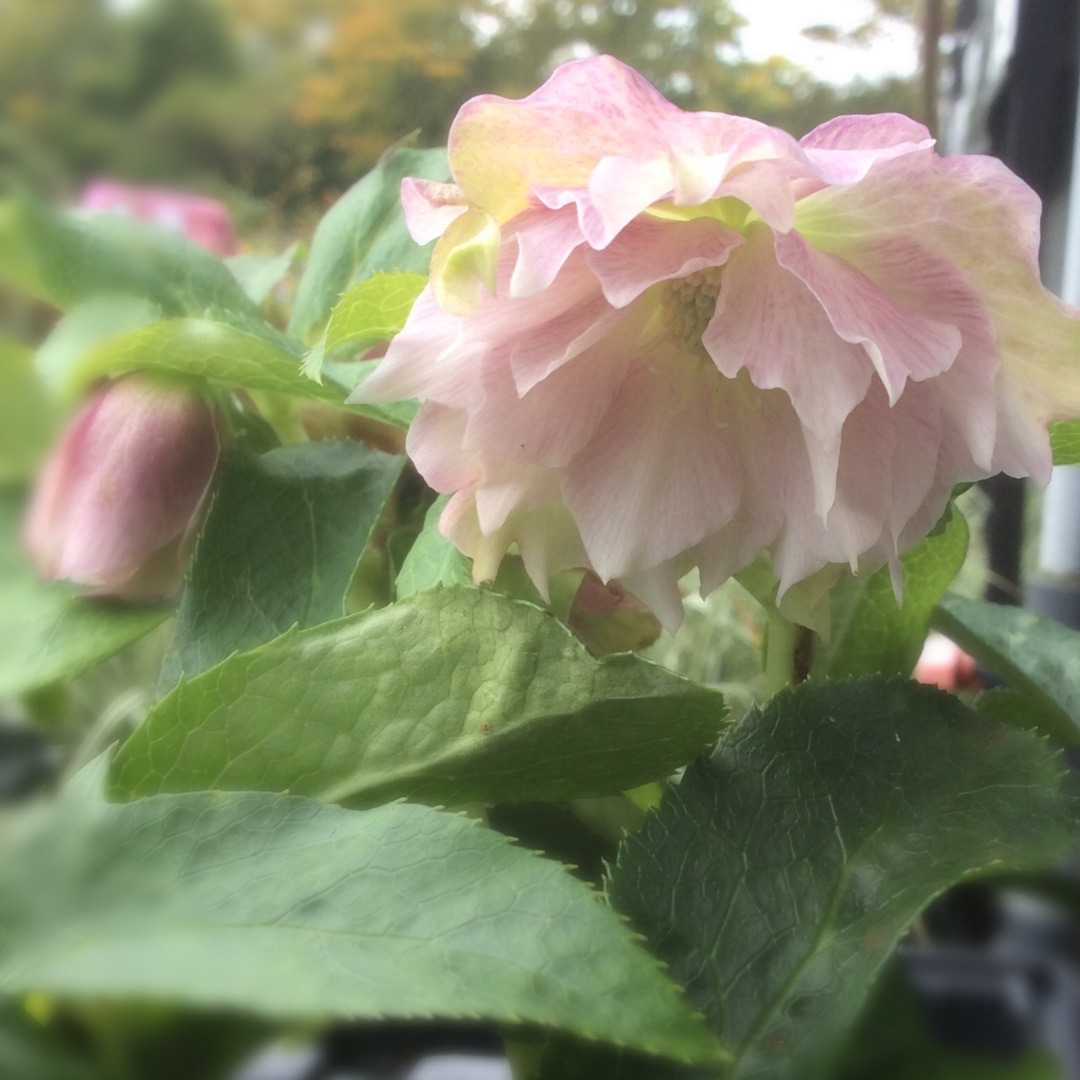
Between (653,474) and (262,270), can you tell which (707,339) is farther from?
(262,270)

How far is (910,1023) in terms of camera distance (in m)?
0.08

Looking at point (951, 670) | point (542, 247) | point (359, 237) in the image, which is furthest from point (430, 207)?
point (951, 670)

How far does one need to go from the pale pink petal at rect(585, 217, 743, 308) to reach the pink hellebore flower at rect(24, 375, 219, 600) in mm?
85

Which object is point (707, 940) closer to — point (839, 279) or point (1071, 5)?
point (839, 279)

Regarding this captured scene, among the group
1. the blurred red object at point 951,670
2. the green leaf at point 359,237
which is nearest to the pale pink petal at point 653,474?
the green leaf at point 359,237

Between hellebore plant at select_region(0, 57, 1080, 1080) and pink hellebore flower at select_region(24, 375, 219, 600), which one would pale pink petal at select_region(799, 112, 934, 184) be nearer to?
hellebore plant at select_region(0, 57, 1080, 1080)

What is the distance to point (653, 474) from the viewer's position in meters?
0.17

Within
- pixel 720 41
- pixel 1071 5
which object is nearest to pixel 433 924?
pixel 720 41

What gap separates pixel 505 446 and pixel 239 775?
0.21 feet

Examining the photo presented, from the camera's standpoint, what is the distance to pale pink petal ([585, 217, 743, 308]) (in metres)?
0.14

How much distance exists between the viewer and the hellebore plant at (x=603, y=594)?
117mm

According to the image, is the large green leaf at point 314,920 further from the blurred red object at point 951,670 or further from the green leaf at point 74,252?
the blurred red object at point 951,670

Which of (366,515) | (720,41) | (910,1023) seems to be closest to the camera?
(910,1023)

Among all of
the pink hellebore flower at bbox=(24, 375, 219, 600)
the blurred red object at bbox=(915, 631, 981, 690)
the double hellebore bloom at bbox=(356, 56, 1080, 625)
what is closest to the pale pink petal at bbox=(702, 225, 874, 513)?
the double hellebore bloom at bbox=(356, 56, 1080, 625)
